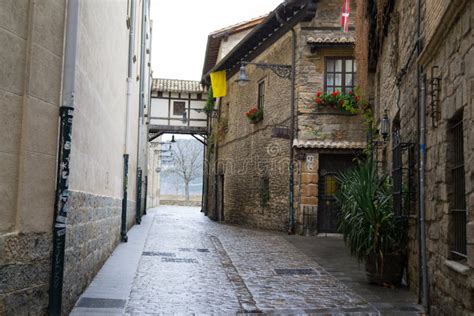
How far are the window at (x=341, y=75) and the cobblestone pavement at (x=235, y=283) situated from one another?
207 inches

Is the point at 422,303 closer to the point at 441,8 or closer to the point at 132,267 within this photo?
the point at 441,8

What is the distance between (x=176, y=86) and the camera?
28.4m

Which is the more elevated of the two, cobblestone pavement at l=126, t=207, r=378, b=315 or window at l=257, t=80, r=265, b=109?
window at l=257, t=80, r=265, b=109

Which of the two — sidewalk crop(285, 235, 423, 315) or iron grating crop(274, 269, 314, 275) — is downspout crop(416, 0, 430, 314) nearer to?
sidewalk crop(285, 235, 423, 315)

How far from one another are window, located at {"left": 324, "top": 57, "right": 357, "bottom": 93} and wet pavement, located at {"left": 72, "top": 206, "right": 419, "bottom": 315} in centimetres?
507

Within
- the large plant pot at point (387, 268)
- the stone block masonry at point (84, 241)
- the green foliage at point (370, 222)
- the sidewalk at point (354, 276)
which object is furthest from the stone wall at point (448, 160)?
the stone block masonry at point (84, 241)

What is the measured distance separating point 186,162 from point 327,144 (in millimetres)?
49378

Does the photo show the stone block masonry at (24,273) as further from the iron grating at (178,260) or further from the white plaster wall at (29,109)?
the iron grating at (178,260)

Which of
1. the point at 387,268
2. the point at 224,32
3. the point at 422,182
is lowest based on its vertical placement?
the point at 387,268

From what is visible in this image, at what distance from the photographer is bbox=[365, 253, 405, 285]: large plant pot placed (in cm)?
683

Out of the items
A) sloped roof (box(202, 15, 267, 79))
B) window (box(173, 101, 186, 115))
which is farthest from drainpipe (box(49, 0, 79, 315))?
window (box(173, 101, 186, 115))

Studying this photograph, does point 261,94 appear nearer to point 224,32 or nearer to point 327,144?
point 327,144

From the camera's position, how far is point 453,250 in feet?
16.0

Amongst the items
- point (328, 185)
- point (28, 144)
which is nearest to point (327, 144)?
point (328, 185)
